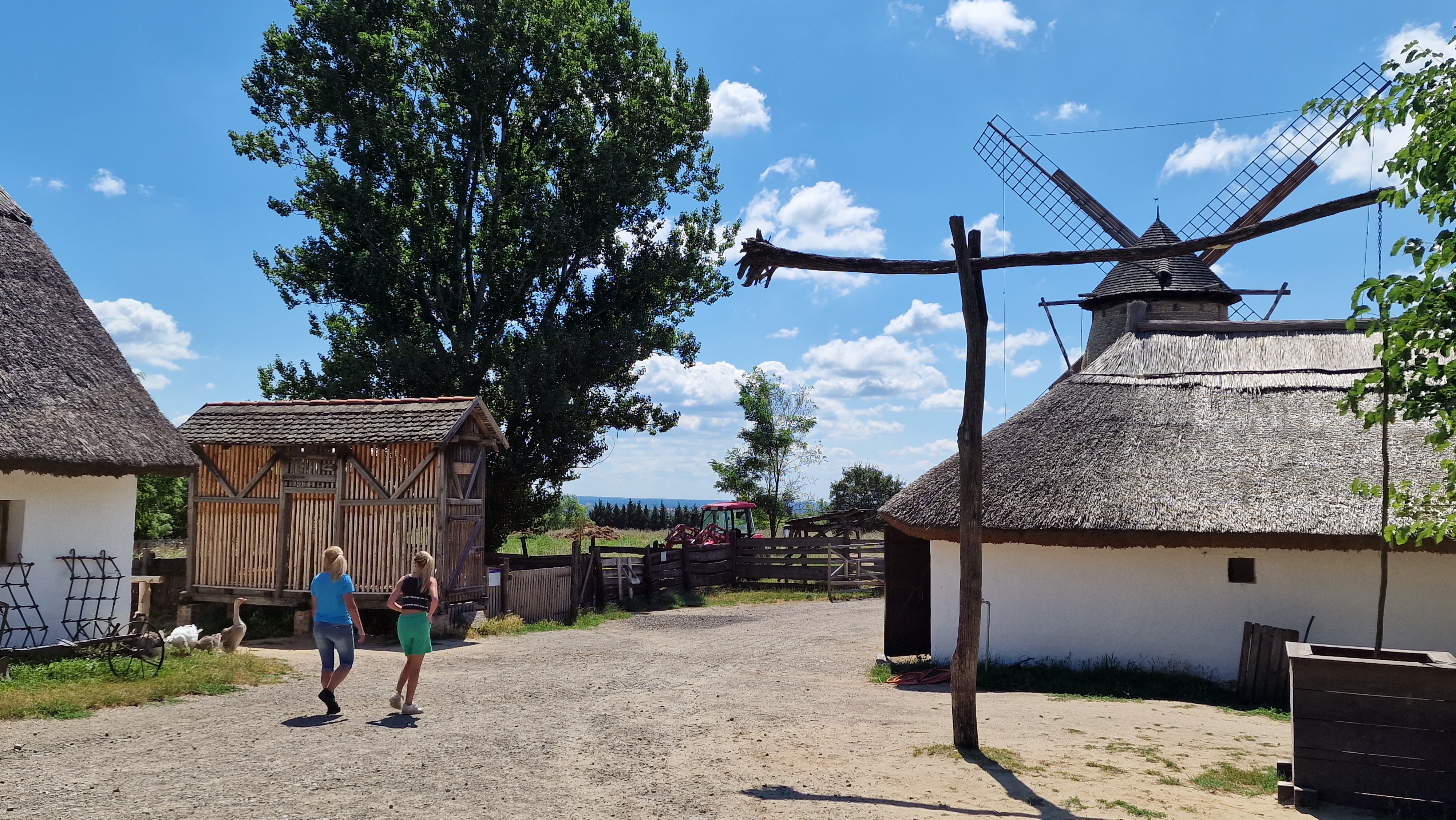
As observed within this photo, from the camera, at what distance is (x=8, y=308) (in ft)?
42.2

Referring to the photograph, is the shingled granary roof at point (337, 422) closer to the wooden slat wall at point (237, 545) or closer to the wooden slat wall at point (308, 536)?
the wooden slat wall at point (308, 536)

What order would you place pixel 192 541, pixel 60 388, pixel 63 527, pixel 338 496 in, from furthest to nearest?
pixel 192 541
pixel 338 496
pixel 63 527
pixel 60 388

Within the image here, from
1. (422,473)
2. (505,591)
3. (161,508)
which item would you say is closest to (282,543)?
(422,473)

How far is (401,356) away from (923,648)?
517 inches

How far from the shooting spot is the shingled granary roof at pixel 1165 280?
25516 millimetres

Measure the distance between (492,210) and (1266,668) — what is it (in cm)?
1953

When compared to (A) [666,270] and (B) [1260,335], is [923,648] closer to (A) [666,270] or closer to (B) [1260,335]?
(B) [1260,335]

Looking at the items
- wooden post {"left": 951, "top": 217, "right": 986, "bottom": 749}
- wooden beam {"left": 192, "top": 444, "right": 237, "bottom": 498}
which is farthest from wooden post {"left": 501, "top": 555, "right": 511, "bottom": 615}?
wooden post {"left": 951, "top": 217, "right": 986, "bottom": 749}

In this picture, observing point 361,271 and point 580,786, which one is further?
point 361,271

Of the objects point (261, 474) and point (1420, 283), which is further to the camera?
point (261, 474)

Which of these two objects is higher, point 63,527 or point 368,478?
point 368,478

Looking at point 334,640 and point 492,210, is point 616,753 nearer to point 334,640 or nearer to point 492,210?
point 334,640

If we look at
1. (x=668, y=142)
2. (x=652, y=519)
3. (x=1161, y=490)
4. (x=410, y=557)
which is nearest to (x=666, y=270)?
(x=668, y=142)

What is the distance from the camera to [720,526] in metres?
34.3
